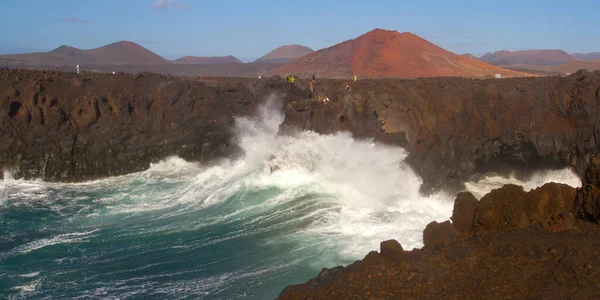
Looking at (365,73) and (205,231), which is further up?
(365,73)

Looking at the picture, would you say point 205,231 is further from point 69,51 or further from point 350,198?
point 69,51

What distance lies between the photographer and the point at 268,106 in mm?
Answer: 24391

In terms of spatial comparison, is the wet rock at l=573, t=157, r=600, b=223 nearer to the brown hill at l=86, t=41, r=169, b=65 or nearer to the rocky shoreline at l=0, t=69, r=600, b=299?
the rocky shoreline at l=0, t=69, r=600, b=299

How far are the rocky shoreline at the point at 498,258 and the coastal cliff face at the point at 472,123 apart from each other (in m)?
8.64

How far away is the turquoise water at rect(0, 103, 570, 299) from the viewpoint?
10797mm

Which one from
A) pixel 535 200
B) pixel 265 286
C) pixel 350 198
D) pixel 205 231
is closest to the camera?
pixel 535 200

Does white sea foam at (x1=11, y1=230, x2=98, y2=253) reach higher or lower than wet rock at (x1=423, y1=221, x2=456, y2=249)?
lower

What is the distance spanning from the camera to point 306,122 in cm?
1983

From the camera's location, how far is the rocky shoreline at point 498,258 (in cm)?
688

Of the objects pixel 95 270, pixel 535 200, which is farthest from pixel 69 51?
pixel 535 200

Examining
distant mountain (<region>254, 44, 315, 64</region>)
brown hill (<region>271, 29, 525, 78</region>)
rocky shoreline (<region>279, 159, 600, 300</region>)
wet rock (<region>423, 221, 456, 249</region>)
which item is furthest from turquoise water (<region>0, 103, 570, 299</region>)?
distant mountain (<region>254, 44, 315, 64</region>)

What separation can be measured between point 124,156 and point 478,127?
45.8 feet

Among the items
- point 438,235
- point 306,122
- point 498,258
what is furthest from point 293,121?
point 498,258

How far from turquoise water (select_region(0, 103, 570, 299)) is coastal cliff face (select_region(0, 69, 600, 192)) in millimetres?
858
